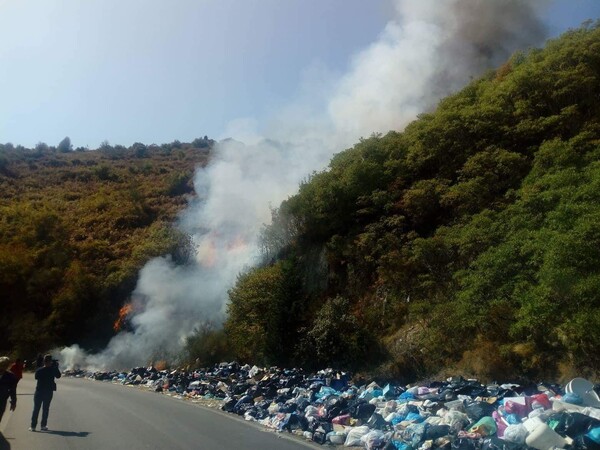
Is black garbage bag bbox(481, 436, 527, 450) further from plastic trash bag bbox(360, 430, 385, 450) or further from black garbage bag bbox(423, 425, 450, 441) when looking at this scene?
plastic trash bag bbox(360, 430, 385, 450)

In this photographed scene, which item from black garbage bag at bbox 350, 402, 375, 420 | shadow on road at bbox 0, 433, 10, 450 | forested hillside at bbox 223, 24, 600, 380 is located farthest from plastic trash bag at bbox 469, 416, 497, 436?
shadow on road at bbox 0, 433, 10, 450

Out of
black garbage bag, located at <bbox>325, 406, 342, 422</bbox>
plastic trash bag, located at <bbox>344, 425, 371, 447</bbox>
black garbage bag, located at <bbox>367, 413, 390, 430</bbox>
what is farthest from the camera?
black garbage bag, located at <bbox>325, 406, 342, 422</bbox>

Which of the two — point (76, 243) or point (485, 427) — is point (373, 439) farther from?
point (76, 243)

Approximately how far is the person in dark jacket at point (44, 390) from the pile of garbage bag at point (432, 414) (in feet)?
13.1

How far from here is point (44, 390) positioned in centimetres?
1073

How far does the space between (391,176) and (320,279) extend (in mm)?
5433

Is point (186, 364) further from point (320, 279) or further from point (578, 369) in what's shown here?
point (578, 369)

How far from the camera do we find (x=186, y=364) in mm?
25891

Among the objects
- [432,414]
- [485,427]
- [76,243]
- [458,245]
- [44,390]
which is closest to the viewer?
[485,427]

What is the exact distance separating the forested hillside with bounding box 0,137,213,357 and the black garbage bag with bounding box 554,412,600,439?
31.2 m

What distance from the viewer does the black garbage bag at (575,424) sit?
715 cm

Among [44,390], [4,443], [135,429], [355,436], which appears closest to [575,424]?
[355,436]

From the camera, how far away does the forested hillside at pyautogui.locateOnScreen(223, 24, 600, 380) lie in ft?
44.3

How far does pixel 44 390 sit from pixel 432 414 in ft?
23.2
